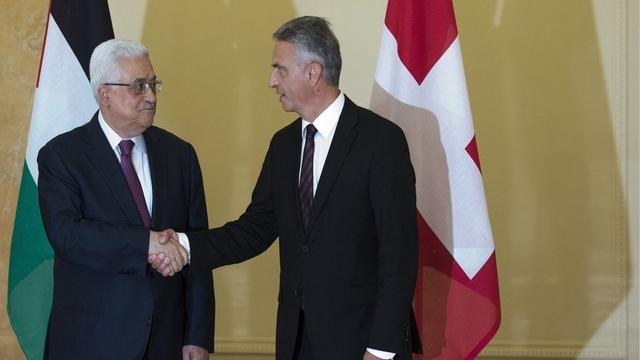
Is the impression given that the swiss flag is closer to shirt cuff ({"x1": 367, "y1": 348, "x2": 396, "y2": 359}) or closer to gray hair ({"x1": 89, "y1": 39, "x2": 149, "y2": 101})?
shirt cuff ({"x1": 367, "y1": 348, "x2": 396, "y2": 359})

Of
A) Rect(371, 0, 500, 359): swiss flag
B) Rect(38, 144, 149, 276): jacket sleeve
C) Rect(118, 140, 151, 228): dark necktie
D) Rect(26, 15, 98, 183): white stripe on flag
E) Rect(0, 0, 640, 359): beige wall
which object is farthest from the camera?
Rect(0, 0, 640, 359): beige wall

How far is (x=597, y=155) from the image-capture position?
5113 millimetres

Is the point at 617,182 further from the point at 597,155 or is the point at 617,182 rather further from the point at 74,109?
the point at 74,109

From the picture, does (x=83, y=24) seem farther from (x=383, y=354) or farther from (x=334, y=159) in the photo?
(x=383, y=354)

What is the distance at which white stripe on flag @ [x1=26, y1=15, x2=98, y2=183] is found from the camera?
11.1 feet

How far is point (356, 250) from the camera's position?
2.78 metres

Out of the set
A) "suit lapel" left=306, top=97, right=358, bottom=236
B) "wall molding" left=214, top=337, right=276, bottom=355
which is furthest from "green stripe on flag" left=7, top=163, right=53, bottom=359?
"wall molding" left=214, top=337, right=276, bottom=355

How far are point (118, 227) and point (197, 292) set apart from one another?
1.21 ft

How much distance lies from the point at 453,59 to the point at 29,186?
1.59 m

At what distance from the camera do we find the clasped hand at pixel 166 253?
2.88m

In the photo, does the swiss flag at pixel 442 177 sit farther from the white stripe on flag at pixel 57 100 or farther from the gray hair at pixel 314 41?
the white stripe on flag at pixel 57 100

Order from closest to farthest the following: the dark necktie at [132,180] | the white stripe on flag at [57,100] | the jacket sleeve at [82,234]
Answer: the jacket sleeve at [82,234] → the dark necktie at [132,180] → the white stripe on flag at [57,100]

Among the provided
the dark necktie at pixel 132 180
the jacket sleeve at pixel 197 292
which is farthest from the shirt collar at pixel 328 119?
the dark necktie at pixel 132 180

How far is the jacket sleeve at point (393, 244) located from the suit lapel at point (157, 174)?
683 mm
